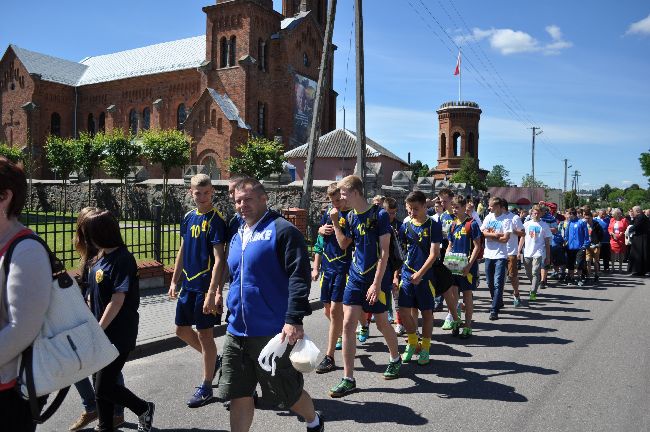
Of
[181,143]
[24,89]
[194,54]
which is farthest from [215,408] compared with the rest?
[24,89]

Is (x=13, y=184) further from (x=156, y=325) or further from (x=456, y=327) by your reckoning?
(x=456, y=327)

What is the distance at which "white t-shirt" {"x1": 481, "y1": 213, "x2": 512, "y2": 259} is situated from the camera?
8984mm

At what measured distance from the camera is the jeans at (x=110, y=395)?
12.6 feet

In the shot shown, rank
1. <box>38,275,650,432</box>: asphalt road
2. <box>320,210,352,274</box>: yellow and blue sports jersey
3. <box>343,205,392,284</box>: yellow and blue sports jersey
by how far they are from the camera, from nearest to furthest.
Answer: <box>38,275,650,432</box>: asphalt road → <box>343,205,392,284</box>: yellow and blue sports jersey → <box>320,210,352,274</box>: yellow and blue sports jersey

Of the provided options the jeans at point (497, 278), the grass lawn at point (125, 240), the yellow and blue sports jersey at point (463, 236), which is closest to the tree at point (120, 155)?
the grass lawn at point (125, 240)

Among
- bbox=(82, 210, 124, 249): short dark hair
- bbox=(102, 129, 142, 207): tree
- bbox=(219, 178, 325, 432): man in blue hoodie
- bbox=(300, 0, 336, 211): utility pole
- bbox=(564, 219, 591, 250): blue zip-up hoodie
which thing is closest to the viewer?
bbox=(219, 178, 325, 432): man in blue hoodie

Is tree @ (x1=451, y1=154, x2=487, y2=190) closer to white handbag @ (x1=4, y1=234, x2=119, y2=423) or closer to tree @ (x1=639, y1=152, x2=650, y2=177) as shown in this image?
tree @ (x1=639, y1=152, x2=650, y2=177)

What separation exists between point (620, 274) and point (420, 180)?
43.0ft

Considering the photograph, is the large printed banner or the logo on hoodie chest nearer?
the logo on hoodie chest

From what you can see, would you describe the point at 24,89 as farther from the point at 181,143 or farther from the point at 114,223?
the point at 114,223

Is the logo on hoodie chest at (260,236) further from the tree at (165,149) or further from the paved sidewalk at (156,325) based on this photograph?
the tree at (165,149)

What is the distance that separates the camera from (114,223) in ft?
13.0

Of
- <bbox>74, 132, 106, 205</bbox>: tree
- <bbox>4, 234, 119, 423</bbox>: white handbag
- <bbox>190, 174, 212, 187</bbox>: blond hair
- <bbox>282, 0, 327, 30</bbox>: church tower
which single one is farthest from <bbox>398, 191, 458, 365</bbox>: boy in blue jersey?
<bbox>282, 0, 327, 30</bbox>: church tower

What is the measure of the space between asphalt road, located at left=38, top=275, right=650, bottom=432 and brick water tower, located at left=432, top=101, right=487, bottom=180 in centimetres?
5499
